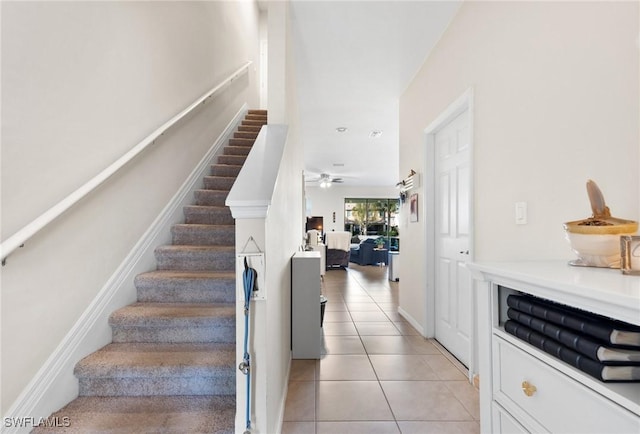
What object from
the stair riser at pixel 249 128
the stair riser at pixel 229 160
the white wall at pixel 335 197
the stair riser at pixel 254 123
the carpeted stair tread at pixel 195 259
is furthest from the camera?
the white wall at pixel 335 197

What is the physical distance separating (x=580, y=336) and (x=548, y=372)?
15cm

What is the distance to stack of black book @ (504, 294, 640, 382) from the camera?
685 mm

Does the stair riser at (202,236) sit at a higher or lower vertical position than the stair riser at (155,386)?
higher

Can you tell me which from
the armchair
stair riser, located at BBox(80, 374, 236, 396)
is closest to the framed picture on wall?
stair riser, located at BBox(80, 374, 236, 396)

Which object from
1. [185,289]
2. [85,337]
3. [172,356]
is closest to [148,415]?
[172,356]

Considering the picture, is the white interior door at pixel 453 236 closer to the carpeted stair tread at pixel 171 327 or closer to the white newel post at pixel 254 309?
the white newel post at pixel 254 309

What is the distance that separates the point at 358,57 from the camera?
2982mm

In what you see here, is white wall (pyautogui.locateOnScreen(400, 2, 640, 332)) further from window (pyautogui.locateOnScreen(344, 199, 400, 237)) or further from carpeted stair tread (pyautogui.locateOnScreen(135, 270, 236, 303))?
window (pyautogui.locateOnScreen(344, 199, 400, 237))

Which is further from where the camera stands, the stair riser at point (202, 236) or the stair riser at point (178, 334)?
the stair riser at point (202, 236)

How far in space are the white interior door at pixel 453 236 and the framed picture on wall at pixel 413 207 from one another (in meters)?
0.35

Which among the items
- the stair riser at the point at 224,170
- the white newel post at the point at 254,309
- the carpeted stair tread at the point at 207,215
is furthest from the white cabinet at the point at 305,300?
the stair riser at the point at 224,170

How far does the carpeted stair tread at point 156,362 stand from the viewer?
1.58m

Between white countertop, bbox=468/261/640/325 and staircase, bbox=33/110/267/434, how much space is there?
1.38 meters

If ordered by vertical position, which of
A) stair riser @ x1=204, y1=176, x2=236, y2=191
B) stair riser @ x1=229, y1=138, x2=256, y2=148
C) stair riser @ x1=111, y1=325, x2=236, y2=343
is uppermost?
stair riser @ x1=229, y1=138, x2=256, y2=148
